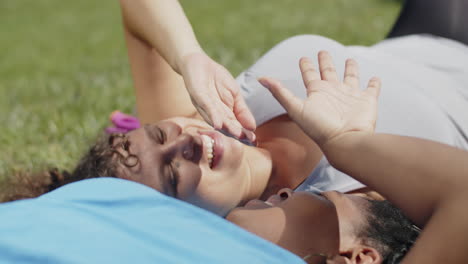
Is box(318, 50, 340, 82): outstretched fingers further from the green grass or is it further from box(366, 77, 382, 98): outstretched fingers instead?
the green grass

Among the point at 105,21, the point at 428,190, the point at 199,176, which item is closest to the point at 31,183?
the point at 199,176

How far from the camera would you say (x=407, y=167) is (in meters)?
1.89

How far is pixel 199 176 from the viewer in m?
2.50

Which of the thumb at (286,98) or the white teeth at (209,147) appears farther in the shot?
the white teeth at (209,147)

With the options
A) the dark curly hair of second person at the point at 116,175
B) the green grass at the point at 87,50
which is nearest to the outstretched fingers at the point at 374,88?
the dark curly hair of second person at the point at 116,175

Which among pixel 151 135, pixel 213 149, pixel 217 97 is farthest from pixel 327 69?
pixel 151 135

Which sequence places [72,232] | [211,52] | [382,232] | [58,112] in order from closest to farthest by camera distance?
[72,232]
[382,232]
[58,112]
[211,52]

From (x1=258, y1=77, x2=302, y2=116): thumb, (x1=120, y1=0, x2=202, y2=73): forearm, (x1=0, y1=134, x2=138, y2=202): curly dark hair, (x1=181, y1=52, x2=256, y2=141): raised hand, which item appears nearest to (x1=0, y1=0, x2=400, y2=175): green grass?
(x1=0, y1=134, x2=138, y2=202): curly dark hair

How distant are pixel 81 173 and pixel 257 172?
0.79 metres

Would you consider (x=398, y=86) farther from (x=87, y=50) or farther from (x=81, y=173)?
(x=87, y=50)

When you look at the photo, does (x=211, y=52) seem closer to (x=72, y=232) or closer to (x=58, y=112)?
(x=58, y=112)

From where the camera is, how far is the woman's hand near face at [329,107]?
2.03m

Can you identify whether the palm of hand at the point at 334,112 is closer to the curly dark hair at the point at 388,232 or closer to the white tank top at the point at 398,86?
the curly dark hair at the point at 388,232

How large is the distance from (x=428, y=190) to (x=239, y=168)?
98 centimetres
